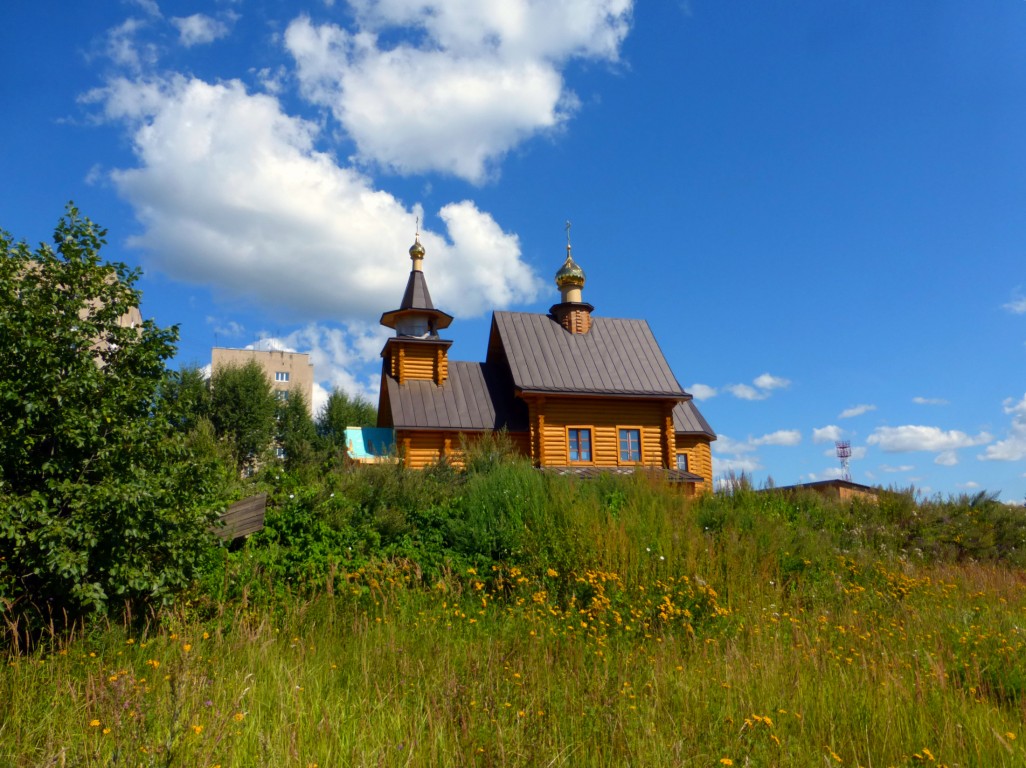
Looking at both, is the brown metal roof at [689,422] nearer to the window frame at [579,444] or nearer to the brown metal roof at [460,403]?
the window frame at [579,444]

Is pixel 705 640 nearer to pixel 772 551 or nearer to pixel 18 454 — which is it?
pixel 772 551

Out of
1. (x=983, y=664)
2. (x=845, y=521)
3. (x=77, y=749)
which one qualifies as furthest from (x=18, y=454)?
(x=845, y=521)

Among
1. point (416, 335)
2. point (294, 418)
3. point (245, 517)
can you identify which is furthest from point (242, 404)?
point (245, 517)

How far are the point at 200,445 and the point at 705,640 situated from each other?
7.33m

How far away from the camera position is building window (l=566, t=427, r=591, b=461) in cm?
2384

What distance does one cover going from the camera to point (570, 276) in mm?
27391

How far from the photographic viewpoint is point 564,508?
895cm

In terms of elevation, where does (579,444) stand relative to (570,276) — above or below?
below

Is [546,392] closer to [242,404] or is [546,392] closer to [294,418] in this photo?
[242,404]

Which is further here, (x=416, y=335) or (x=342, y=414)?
(x=342, y=414)

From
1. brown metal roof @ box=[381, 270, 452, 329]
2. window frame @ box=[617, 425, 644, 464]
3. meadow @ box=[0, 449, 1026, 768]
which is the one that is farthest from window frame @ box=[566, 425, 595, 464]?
meadow @ box=[0, 449, 1026, 768]

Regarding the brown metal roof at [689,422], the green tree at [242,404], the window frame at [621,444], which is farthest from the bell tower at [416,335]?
the green tree at [242,404]

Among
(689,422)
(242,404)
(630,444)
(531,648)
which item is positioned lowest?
(531,648)

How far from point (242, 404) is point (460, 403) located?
16524 mm
